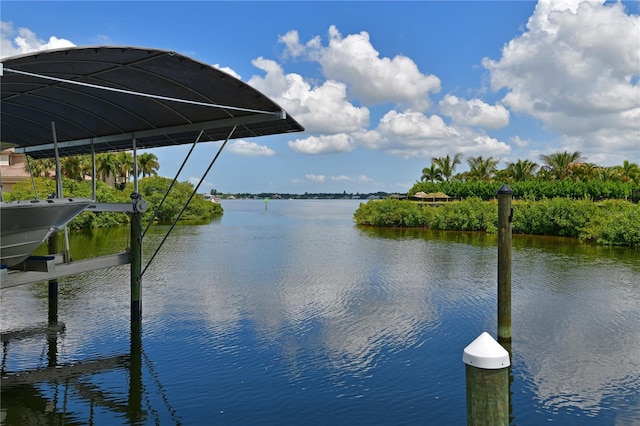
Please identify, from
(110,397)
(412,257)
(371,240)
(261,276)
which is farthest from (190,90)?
(371,240)

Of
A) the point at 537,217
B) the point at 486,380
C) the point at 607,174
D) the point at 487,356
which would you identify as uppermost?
the point at 607,174

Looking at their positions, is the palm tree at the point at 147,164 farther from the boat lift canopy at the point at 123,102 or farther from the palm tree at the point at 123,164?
the boat lift canopy at the point at 123,102

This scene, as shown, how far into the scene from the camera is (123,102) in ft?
35.3

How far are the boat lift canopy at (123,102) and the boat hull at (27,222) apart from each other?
2.14m

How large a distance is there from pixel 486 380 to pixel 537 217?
38256 millimetres

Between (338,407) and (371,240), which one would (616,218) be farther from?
(338,407)

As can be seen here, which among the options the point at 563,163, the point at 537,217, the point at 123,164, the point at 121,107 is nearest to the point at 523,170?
the point at 563,163

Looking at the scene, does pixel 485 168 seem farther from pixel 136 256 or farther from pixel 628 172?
pixel 136 256

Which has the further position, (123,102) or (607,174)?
(607,174)

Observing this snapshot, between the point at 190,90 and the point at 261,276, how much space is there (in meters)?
12.6

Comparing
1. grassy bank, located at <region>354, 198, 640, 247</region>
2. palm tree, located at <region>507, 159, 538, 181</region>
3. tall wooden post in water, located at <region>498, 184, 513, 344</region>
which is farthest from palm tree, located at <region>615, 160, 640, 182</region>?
tall wooden post in water, located at <region>498, 184, 513, 344</region>

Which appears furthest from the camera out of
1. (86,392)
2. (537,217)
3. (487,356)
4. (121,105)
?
(537,217)

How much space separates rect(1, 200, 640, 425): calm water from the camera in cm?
834

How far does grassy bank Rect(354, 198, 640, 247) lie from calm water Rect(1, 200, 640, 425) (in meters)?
11.1
